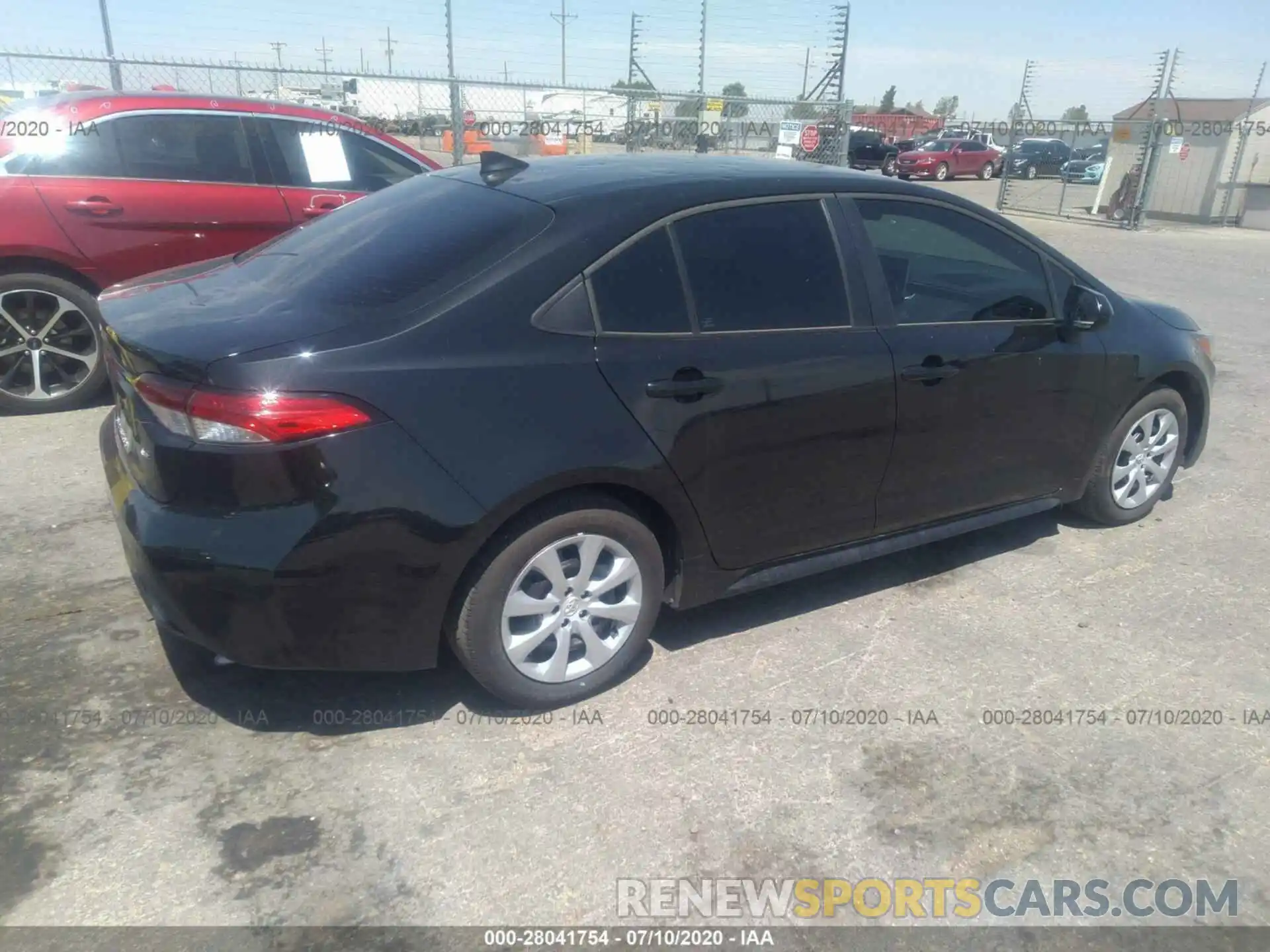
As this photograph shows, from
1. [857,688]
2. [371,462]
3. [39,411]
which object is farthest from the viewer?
[39,411]

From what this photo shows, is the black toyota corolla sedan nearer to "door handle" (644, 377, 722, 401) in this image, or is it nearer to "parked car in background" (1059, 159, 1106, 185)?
"door handle" (644, 377, 722, 401)

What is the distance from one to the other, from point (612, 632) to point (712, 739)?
0.47 m

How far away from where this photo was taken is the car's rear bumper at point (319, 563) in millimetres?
2617

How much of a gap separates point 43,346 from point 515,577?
414cm

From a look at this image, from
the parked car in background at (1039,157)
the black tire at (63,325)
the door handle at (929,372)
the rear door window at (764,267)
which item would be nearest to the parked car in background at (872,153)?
the parked car in background at (1039,157)

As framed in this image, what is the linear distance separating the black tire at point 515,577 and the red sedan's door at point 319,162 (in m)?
3.90

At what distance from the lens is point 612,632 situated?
3.24 meters

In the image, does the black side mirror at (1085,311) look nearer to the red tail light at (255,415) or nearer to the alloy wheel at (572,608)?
the alloy wheel at (572,608)

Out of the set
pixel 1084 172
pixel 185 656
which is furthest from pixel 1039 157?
pixel 185 656

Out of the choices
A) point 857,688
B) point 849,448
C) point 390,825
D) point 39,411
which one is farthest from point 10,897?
point 39,411

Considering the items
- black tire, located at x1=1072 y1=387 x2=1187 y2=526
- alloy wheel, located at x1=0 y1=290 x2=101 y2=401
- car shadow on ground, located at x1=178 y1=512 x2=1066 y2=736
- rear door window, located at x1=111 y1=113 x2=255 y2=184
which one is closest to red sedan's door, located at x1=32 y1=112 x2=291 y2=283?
rear door window, located at x1=111 y1=113 x2=255 y2=184

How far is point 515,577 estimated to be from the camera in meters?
2.95

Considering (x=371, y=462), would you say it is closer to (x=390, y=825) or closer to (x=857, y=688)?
(x=390, y=825)

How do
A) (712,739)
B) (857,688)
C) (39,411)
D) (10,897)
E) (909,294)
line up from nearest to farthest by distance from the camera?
1. (10,897)
2. (712,739)
3. (857,688)
4. (909,294)
5. (39,411)
